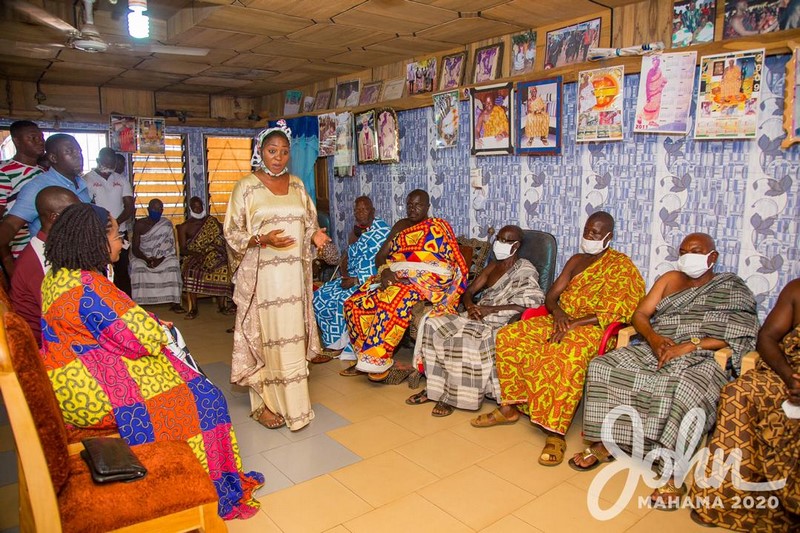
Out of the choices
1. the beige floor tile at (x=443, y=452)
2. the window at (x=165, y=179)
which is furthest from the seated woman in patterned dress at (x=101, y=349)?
the window at (x=165, y=179)

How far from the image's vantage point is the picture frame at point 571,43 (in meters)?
3.83

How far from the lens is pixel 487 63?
4543 millimetres

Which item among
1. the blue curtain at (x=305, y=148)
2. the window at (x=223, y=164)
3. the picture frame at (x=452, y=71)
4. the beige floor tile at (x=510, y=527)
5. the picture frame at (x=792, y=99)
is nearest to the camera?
the beige floor tile at (x=510, y=527)

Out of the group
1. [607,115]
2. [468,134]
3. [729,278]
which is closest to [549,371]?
[729,278]

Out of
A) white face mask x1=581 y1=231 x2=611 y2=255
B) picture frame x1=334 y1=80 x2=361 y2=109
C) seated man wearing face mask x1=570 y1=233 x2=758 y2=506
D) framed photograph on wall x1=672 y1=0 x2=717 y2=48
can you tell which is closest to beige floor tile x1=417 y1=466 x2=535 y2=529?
seated man wearing face mask x1=570 y1=233 x2=758 y2=506

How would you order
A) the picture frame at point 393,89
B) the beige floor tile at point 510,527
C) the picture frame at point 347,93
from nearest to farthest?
the beige floor tile at point 510,527 → the picture frame at point 393,89 → the picture frame at point 347,93

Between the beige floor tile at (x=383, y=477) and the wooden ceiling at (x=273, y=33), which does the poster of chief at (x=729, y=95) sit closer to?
the wooden ceiling at (x=273, y=33)

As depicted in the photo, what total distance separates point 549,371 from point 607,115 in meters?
1.79

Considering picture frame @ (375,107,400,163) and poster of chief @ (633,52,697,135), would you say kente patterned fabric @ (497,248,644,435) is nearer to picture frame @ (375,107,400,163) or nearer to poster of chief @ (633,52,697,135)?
poster of chief @ (633,52,697,135)

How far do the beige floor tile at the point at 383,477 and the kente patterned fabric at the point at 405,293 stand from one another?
41.9 inches

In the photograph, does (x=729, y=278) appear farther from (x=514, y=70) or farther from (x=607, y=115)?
(x=514, y=70)

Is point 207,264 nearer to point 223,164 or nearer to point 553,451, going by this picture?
point 223,164

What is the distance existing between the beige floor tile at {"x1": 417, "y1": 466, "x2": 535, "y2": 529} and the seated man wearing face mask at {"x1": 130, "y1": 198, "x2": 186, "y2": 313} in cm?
472

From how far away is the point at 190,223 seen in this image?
260 inches
